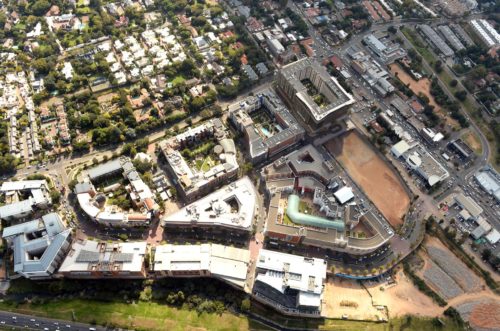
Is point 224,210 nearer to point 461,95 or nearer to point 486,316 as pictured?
point 486,316

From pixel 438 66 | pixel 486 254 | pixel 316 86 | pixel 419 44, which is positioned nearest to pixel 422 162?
pixel 486 254

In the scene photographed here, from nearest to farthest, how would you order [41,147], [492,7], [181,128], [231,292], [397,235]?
1. [231,292]
2. [397,235]
3. [41,147]
4. [181,128]
5. [492,7]

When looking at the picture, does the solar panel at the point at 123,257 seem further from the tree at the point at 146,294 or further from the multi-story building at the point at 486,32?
the multi-story building at the point at 486,32

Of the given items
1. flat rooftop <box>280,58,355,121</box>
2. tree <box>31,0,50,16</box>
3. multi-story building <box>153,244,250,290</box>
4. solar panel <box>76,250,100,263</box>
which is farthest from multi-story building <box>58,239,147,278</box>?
tree <box>31,0,50,16</box>

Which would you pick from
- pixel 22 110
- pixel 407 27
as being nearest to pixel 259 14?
pixel 407 27

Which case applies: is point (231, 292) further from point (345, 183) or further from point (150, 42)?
point (150, 42)

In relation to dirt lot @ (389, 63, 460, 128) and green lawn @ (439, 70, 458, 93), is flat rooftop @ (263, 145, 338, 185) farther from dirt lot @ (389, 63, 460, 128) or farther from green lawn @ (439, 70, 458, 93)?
green lawn @ (439, 70, 458, 93)
